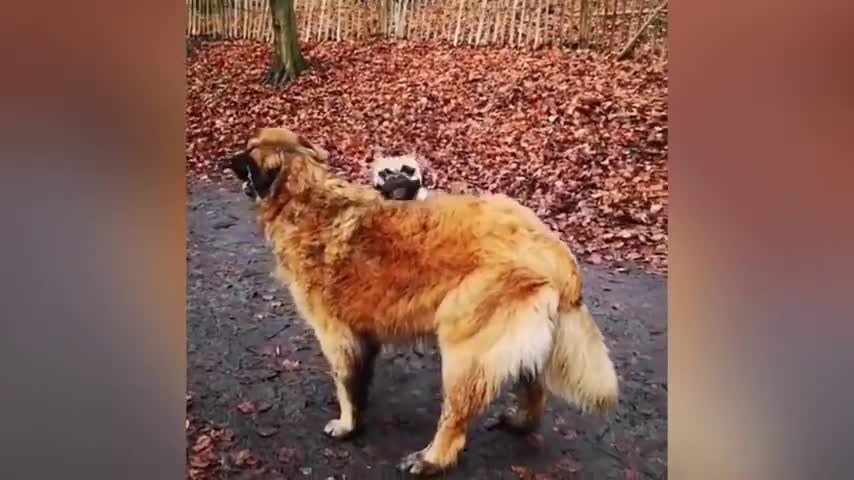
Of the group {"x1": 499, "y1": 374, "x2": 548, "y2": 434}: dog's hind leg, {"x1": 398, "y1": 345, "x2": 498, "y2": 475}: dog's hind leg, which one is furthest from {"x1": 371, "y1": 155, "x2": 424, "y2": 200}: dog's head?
{"x1": 499, "y1": 374, "x2": 548, "y2": 434}: dog's hind leg

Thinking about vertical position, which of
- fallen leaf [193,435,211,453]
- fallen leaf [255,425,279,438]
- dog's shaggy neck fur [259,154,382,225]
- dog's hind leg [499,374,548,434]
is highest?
dog's shaggy neck fur [259,154,382,225]

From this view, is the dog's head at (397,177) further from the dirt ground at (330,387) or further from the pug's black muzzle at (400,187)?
the dirt ground at (330,387)

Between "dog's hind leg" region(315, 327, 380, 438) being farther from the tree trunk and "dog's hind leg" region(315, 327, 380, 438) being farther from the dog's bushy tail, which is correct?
the tree trunk

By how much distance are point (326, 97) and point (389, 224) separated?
34 cm

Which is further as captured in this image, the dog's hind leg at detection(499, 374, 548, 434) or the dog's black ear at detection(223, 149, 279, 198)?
the dog's black ear at detection(223, 149, 279, 198)

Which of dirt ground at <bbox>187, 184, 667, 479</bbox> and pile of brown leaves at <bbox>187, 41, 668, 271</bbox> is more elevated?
pile of brown leaves at <bbox>187, 41, 668, 271</bbox>

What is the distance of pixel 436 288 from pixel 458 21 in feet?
2.04

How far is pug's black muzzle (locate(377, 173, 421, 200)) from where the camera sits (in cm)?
178

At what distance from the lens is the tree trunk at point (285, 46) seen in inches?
70.7

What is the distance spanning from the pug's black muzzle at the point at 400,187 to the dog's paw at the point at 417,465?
579 mm

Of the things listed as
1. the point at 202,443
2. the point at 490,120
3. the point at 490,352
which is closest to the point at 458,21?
the point at 490,120

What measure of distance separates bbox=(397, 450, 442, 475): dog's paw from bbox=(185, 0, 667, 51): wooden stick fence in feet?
3.09
